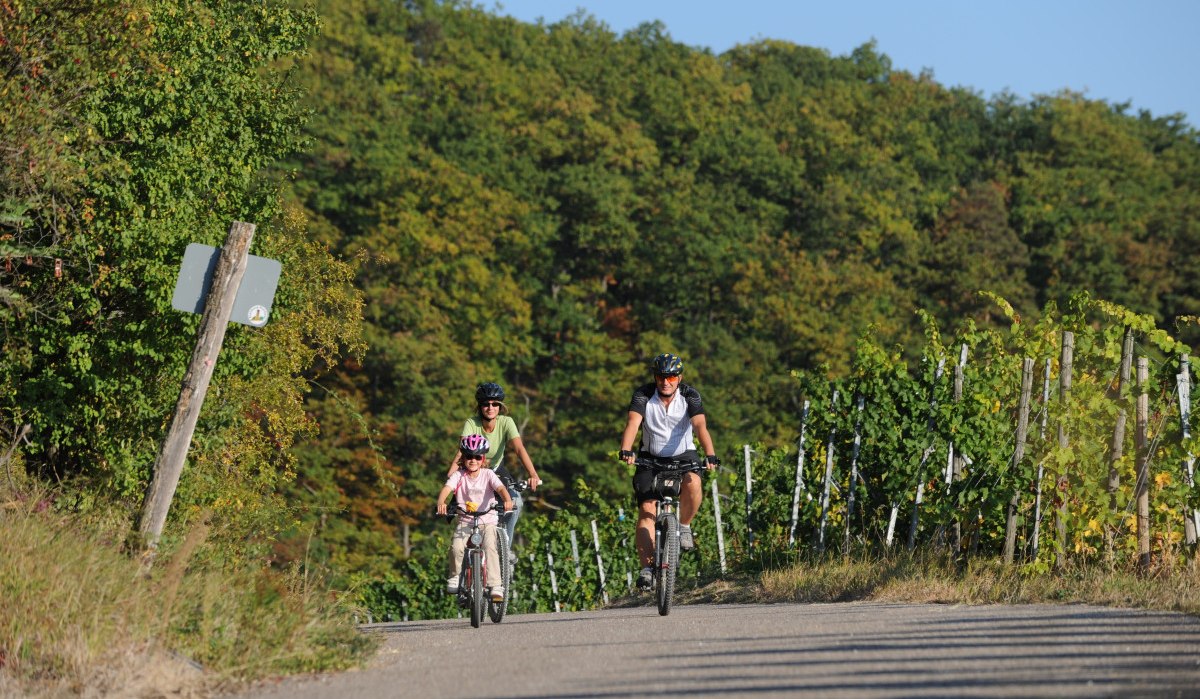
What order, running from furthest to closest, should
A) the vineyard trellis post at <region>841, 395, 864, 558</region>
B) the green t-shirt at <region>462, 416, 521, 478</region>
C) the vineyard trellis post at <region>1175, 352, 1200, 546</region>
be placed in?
the vineyard trellis post at <region>841, 395, 864, 558</region>, the green t-shirt at <region>462, 416, 521, 478</region>, the vineyard trellis post at <region>1175, 352, 1200, 546</region>

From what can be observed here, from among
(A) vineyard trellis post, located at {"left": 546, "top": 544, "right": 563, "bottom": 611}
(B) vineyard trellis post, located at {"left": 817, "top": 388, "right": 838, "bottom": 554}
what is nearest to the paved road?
(B) vineyard trellis post, located at {"left": 817, "top": 388, "right": 838, "bottom": 554}

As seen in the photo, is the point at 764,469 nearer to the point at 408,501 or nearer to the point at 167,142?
the point at 167,142

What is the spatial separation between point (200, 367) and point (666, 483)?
3525 millimetres

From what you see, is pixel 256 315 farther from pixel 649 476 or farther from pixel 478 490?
pixel 649 476

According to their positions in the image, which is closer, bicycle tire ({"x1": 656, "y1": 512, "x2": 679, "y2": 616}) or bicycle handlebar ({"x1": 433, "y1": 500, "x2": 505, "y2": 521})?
bicycle tire ({"x1": 656, "y1": 512, "x2": 679, "y2": 616})

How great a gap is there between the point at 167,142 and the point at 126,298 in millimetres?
2065

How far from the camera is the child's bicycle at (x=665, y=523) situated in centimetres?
1211

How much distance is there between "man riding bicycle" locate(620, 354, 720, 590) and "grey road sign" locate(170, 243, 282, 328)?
114 inches

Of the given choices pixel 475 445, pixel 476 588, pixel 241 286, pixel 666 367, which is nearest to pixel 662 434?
pixel 666 367

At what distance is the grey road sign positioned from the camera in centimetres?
1070

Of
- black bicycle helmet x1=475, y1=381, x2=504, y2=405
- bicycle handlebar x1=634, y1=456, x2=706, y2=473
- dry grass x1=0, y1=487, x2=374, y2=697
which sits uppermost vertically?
black bicycle helmet x1=475, y1=381, x2=504, y2=405

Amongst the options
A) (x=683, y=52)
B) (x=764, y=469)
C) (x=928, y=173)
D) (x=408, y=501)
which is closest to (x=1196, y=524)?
(x=764, y=469)

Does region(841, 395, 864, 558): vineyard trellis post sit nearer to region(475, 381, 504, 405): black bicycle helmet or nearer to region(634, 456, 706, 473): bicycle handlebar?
region(634, 456, 706, 473): bicycle handlebar

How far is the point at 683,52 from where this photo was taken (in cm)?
8562
